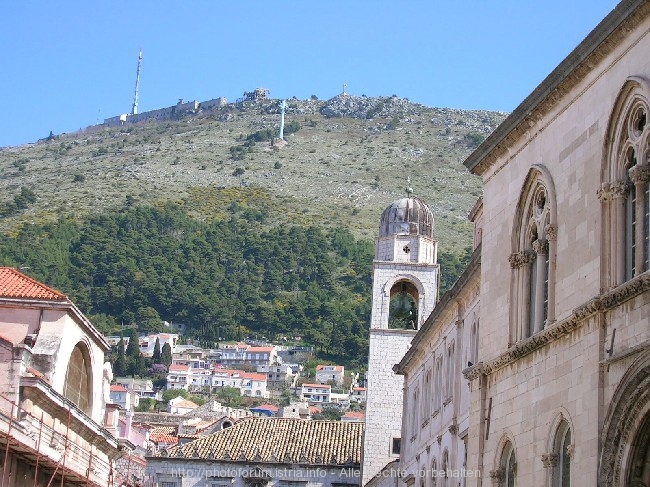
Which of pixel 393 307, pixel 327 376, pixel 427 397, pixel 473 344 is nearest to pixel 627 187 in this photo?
pixel 473 344

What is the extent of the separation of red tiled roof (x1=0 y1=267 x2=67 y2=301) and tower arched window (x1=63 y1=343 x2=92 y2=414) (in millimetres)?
1927

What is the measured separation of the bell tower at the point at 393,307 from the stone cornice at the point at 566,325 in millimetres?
35411

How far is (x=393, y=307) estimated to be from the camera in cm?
Result: 6272

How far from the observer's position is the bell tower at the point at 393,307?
5875 centimetres

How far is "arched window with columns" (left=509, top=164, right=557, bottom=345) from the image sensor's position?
66.9 feet

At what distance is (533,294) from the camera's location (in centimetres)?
2141

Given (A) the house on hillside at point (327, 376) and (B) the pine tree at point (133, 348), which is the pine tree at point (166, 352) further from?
(A) the house on hillside at point (327, 376)

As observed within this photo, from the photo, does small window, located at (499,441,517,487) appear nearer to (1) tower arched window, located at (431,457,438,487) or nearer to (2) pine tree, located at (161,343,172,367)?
(1) tower arched window, located at (431,457,438,487)

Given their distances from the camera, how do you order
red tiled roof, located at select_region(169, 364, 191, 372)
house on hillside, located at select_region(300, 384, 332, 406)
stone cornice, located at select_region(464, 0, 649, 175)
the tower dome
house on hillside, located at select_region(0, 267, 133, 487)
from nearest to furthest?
stone cornice, located at select_region(464, 0, 649, 175), house on hillside, located at select_region(0, 267, 133, 487), the tower dome, house on hillside, located at select_region(300, 384, 332, 406), red tiled roof, located at select_region(169, 364, 191, 372)

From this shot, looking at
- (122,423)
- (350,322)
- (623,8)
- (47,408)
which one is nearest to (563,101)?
(623,8)

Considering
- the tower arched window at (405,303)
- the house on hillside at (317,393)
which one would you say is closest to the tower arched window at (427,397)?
the tower arched window at (405,303)

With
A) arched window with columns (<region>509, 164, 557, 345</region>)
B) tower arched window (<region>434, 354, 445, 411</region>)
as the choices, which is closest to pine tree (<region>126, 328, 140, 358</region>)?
tower arched window (<region>434, 354, 445, 411</region>)

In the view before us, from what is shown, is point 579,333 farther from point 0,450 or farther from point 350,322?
point 350,322

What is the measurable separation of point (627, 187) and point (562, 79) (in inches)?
120
